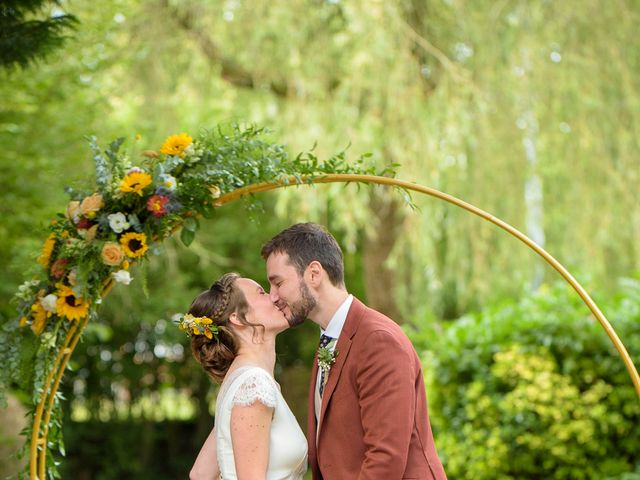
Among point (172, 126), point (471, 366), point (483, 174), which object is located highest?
point (172, 126)

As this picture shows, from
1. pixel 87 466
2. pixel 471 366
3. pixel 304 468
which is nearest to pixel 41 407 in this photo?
pixel 304 468

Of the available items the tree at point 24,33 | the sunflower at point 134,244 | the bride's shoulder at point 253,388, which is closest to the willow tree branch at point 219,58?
the tree at point 24,33

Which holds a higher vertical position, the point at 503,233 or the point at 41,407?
the point at 503,233

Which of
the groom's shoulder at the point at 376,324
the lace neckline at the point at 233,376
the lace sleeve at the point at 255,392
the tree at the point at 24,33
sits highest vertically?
the tree at the point at 24,33

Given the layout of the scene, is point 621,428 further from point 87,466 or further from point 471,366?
point 87,466

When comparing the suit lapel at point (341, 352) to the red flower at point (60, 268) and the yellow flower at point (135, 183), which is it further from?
the red flower at point (60, 268)

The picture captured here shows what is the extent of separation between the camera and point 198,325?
9.81 feet

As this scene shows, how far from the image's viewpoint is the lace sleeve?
288 centimetres

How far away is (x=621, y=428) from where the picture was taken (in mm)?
5574

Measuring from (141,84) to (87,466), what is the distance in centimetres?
492

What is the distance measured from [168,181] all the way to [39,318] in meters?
0.68

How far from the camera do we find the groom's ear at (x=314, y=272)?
2.90 m

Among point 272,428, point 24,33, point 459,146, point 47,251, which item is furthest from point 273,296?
point 459,146

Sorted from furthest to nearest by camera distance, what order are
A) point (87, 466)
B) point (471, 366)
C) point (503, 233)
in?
point (87, 466)
point (503, 233)
point (471, 366)
